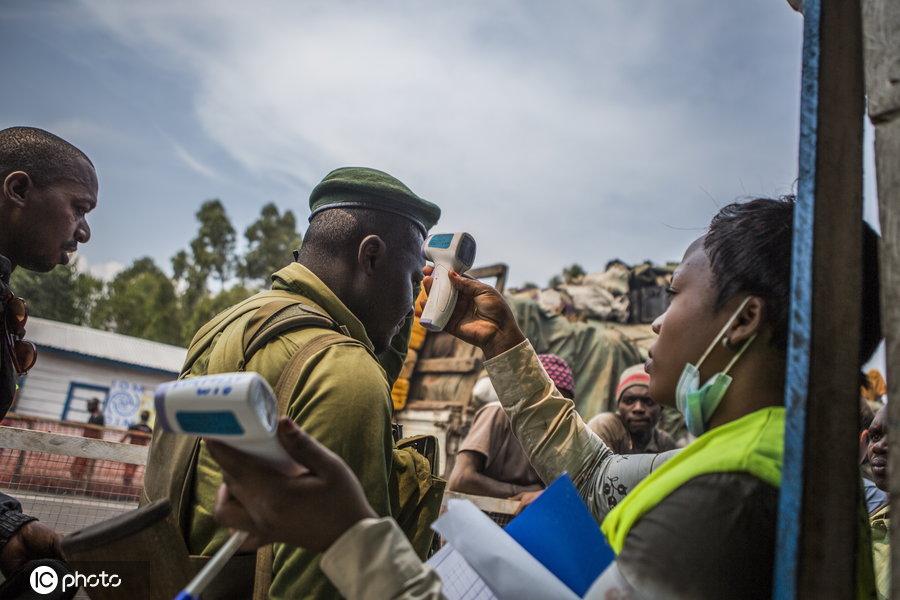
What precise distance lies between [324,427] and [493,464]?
3.24 metres

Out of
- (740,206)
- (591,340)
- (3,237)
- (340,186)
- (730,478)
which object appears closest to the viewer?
(730,478)

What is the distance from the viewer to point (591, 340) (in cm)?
825

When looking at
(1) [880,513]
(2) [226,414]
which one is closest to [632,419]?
(1) [880,513]

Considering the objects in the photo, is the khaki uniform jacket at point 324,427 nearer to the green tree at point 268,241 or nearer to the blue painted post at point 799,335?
the blue painted post at point 799,335

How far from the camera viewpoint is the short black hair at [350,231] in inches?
87.8

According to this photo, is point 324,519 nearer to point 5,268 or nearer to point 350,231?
point 350,231

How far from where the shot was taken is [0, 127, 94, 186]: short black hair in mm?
2855

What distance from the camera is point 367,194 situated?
7.41 feet

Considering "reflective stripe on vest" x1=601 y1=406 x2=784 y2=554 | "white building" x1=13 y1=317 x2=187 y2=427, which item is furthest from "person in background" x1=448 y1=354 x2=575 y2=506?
"white building" x1=13 y1=317 x2=187 y2=427

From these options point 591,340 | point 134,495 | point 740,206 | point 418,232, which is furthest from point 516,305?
point 740,206

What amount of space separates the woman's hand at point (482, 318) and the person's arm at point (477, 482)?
8.15ft

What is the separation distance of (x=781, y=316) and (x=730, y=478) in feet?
1.35

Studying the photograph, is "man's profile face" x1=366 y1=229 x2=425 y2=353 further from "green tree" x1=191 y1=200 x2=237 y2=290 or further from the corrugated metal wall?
"green tree" x1=191 y1=200 x2=237 y2=290

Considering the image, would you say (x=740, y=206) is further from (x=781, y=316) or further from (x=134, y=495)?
(x=134, y=495)
